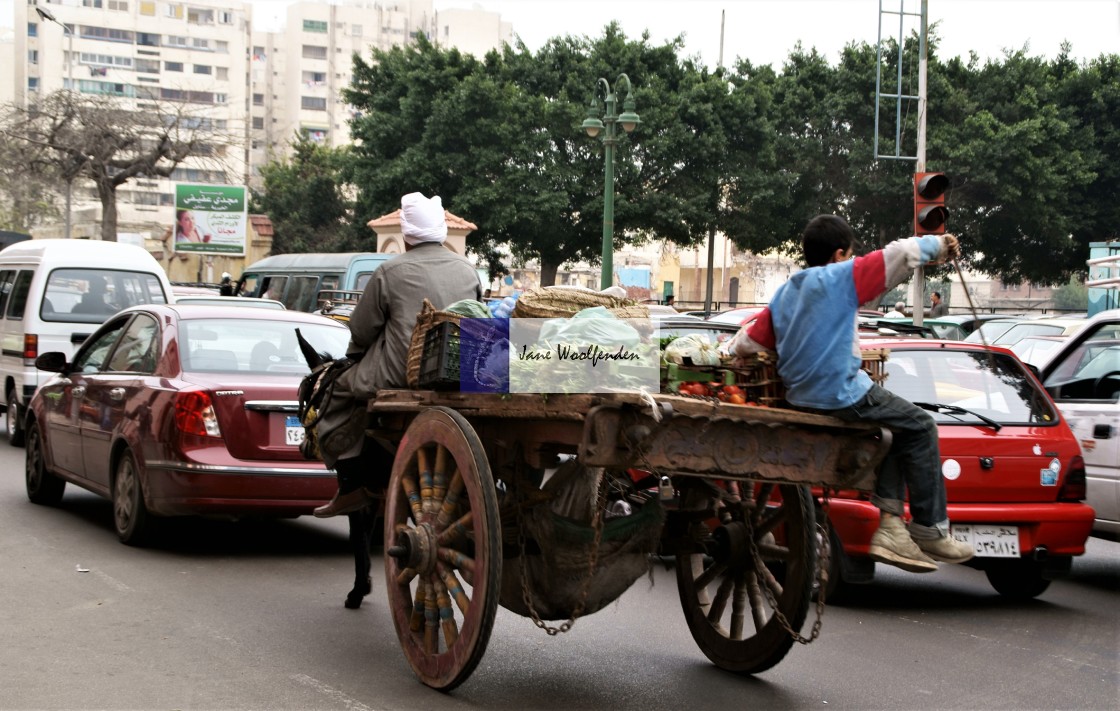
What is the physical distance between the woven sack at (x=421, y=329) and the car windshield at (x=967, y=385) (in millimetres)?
3192

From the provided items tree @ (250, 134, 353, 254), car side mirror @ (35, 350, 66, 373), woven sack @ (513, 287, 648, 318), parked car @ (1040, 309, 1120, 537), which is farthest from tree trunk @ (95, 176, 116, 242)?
woven sack @ (513, 287, 648, 318)

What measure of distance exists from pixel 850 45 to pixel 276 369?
39793mm

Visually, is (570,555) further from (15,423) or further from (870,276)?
(15,423)

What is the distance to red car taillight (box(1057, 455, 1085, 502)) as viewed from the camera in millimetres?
6898

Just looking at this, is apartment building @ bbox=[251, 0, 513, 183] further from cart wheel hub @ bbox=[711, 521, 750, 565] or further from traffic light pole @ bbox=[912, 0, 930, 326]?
cart wheel hub @ bbox=[711, 521, 750, 565]

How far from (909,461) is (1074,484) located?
2843mm

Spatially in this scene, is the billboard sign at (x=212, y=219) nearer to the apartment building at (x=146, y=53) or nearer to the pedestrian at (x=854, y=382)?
the pedestrian at (x=854, y=382)

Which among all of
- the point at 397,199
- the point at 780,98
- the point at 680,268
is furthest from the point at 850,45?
the point at 680,268

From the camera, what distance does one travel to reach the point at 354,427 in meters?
5.61

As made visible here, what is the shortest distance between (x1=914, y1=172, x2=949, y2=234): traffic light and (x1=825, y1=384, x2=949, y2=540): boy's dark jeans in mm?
1249

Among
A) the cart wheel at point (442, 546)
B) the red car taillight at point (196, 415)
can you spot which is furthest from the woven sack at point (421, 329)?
the red car taillight at point (196, 415)

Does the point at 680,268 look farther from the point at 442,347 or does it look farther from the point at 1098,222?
the point at 442,347

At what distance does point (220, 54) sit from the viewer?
107688 millimetres

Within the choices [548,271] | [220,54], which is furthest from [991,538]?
[220,54]
